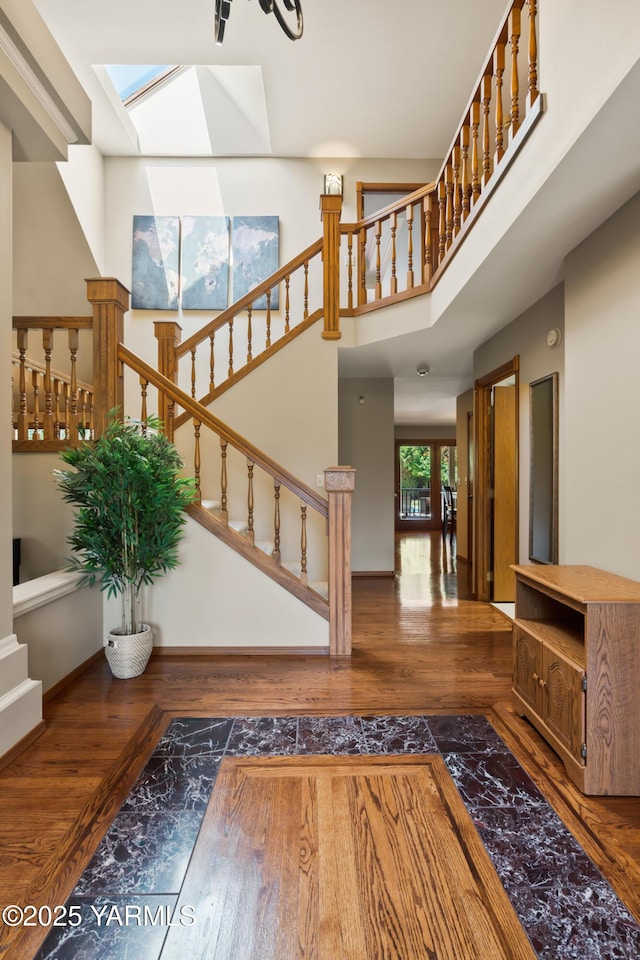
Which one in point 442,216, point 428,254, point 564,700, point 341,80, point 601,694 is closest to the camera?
point 601,694

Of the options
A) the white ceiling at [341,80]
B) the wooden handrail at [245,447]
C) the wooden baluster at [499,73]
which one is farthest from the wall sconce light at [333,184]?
the wooden handrail at [245,447]

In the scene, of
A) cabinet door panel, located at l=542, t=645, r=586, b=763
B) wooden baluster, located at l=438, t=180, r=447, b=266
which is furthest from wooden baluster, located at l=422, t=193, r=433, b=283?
cabinet door panel, located at l=542, t=645, r=586, b=763

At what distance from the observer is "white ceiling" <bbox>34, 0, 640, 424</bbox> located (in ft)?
13.4

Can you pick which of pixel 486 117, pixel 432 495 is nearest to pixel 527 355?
pixel 486 117

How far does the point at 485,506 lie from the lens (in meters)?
4.98

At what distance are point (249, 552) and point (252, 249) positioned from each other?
13.0ft

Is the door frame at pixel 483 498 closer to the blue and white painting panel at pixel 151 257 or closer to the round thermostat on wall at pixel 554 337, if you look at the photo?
the round thermostat on wall at pixel 554 337

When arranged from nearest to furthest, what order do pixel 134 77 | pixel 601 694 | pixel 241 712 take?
pixel 601 694 < pixel 241 712 < pixel 134 77

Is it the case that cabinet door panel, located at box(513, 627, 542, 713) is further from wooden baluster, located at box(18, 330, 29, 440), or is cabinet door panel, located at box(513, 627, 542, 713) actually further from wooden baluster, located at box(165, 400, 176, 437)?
wooden baluster, located at box(18, 330, 29, 440)

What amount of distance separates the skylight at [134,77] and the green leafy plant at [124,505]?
14.4 ft

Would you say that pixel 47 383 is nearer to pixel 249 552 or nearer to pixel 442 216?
pixel 249 552

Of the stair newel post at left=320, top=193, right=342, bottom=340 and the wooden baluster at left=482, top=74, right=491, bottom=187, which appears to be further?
the stair newel post at left=320, top=193, right=342, bottom=340

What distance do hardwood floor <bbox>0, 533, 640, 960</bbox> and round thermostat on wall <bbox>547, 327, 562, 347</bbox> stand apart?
214cm

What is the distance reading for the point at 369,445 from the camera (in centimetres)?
625
